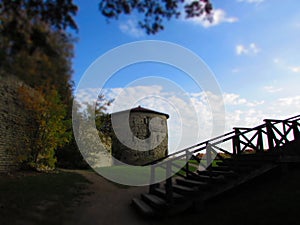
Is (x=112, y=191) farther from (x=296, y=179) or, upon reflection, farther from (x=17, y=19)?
(x=17, y=19)

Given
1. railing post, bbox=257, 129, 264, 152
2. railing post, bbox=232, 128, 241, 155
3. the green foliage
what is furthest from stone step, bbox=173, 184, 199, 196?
the green foliage

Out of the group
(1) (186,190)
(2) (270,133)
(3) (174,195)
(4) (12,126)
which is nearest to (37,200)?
(3) (174,195)

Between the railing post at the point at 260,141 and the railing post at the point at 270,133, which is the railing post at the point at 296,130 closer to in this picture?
the railing post at the point at 270,133

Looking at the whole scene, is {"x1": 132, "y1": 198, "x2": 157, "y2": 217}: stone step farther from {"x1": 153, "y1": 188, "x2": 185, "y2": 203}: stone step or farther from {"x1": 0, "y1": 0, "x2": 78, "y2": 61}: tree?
{"x1": 0, "y1": 0, "x2": 78, "y2": 61}: tree

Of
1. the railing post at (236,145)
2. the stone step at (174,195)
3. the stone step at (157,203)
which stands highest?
the railing post at (236,145)

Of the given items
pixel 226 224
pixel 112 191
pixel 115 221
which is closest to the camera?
pixel 226 224

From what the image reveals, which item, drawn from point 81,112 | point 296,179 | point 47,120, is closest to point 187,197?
point 296,179

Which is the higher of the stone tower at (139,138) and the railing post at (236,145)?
the stone tower at (139,138)

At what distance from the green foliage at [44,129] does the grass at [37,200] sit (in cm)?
349

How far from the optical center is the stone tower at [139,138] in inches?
918

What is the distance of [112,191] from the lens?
906 cm

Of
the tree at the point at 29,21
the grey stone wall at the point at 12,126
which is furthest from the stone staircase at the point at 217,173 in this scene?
the grey stone wall at the point at 12,126

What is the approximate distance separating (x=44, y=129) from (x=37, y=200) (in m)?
6.90

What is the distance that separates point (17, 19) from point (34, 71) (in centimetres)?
94
